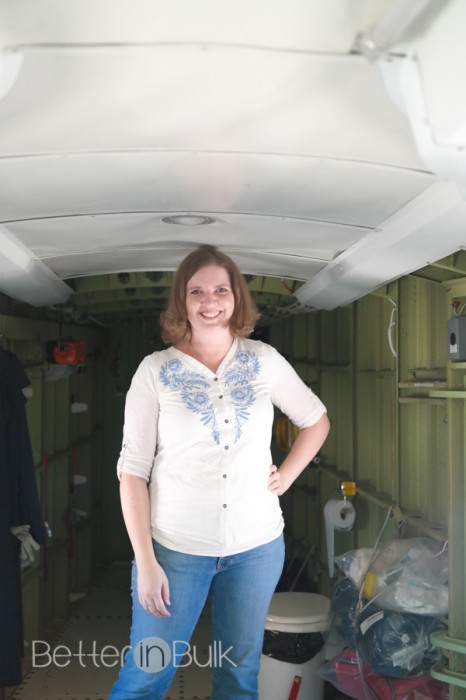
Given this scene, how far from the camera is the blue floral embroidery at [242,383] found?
87.5 inches

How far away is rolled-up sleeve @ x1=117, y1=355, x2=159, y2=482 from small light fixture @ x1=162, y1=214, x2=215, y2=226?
475 mm

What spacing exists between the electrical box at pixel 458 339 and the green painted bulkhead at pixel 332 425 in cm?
4

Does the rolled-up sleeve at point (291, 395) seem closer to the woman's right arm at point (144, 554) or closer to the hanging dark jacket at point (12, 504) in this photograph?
the woman's right arm at point (144, 554)

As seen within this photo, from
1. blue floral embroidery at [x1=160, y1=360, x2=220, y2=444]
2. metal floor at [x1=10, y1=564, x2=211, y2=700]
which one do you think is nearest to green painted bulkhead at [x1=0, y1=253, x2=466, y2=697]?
metal floor at [x1=10, y1=564, x2=211, y2=700]

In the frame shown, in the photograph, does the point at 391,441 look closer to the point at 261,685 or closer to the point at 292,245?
the point at 261,685

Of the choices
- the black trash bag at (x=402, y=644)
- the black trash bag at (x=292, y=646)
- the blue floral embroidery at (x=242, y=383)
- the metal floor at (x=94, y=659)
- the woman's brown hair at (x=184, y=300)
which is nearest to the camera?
the blue floral embroidery at (x=242, y=383)

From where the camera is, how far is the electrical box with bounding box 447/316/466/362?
8.51ft

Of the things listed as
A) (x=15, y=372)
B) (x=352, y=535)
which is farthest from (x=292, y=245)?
(x=352, y=535)

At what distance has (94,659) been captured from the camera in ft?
15.5

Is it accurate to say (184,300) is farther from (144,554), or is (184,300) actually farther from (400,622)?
(400,622)

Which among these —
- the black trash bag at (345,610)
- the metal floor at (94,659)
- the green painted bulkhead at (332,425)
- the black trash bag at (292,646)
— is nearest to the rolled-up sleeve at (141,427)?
the green painted bulkhead at (332,425)

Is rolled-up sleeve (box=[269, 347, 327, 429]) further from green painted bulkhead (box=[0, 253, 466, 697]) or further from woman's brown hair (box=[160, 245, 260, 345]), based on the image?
green painted bulkhead (box=[0, 253, 466, 697])

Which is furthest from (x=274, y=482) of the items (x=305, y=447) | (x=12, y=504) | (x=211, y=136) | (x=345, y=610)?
(x=12, y=504)

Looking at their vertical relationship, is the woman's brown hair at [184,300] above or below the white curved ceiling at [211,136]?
below
